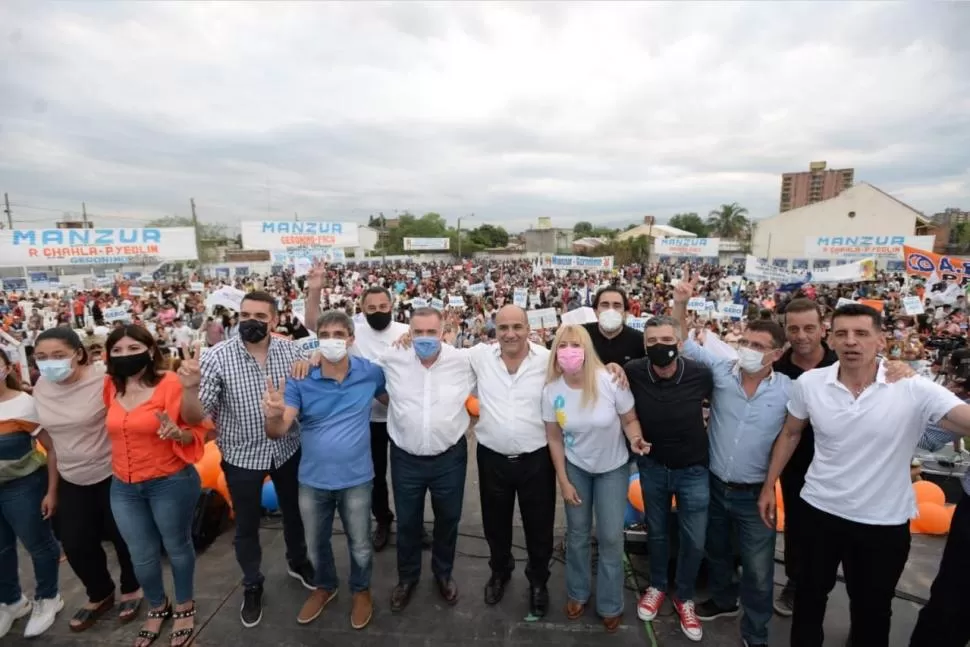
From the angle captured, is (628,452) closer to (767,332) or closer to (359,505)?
(767,332)

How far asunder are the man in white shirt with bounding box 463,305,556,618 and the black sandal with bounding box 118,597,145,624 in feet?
7.85

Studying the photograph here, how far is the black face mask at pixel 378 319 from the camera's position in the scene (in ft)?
12.7

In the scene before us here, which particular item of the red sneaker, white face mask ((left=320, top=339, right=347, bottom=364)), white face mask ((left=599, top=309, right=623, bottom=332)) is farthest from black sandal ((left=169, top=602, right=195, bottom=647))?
white face mask ((left=599, top=309, right=623, bottom=332))

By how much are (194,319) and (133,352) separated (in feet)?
37.7

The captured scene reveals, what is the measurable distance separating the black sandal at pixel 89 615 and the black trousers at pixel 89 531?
43 millimetres

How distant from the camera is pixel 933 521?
395 centimetres

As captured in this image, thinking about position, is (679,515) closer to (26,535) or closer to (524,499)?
(524,499)

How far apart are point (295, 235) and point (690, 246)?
951 inches

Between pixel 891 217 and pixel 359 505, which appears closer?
pixel 359 505

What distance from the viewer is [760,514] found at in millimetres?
2711

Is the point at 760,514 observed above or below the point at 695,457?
below

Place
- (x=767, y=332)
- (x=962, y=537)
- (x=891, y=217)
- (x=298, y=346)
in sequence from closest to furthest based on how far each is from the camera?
(x=962, y=537) < (x=767, y=332) < (x=298, y=346) < (x=891, y=217)

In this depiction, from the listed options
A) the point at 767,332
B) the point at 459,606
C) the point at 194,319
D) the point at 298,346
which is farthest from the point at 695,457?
the point at 194,319

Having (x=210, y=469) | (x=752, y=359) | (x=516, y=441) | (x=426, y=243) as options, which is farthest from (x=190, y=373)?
(x=426, y=243)
